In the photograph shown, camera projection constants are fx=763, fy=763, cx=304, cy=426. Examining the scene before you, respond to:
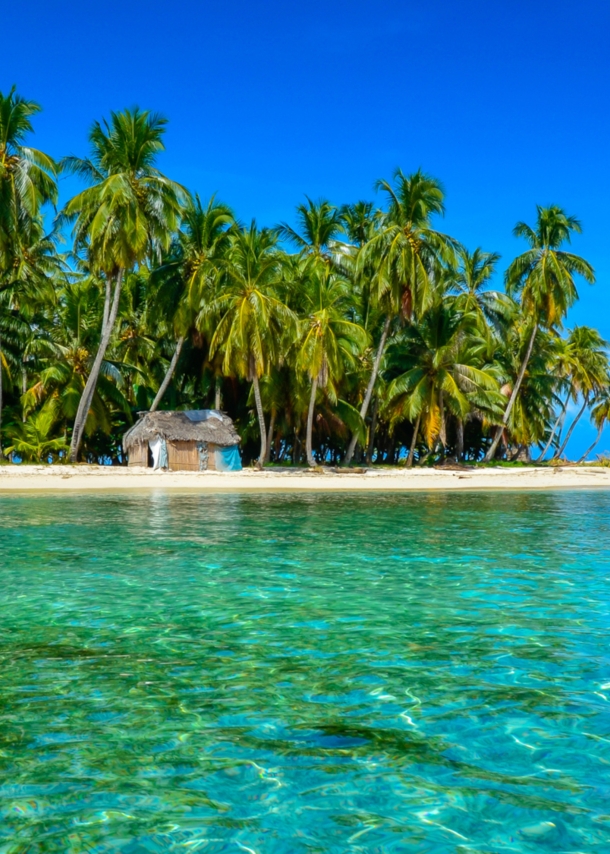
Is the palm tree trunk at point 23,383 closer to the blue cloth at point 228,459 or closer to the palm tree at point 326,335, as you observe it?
the blue cloth at point 228,459

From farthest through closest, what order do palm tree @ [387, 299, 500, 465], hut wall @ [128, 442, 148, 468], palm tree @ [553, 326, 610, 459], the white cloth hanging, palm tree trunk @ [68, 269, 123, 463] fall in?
palm tree @ [553, 326, 610, 459] → palm tree @ [387, 299, 500, 465] → hut wall @ [128, 442, 148, 468] → the white cloth hanging → palm tree trunk @ [68, 269, 123, 463]

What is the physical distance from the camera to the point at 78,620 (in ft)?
20.9

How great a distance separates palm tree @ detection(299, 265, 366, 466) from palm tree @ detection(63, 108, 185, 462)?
611 cm

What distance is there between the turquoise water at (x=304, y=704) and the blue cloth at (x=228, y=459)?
1964 centimetres

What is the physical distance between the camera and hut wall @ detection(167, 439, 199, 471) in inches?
1132

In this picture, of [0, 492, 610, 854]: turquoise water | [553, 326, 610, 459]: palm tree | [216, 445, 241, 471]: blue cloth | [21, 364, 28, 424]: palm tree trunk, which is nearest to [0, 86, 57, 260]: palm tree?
[21, 364, 28, 424]: palm tree trunk

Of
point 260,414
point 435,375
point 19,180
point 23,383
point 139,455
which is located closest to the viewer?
point 19,180

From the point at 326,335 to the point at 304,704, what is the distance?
2477 centimetres

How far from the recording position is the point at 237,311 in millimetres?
28078

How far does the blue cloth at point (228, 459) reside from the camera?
96.6ft

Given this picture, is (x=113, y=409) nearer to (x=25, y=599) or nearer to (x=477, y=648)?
(x=25, y=599)

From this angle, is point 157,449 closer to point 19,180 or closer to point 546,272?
point 19,180

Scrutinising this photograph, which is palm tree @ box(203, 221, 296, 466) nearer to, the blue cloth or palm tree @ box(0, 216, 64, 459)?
the blue cloth

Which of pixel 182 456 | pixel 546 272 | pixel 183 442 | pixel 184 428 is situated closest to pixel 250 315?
pixel 184 428
